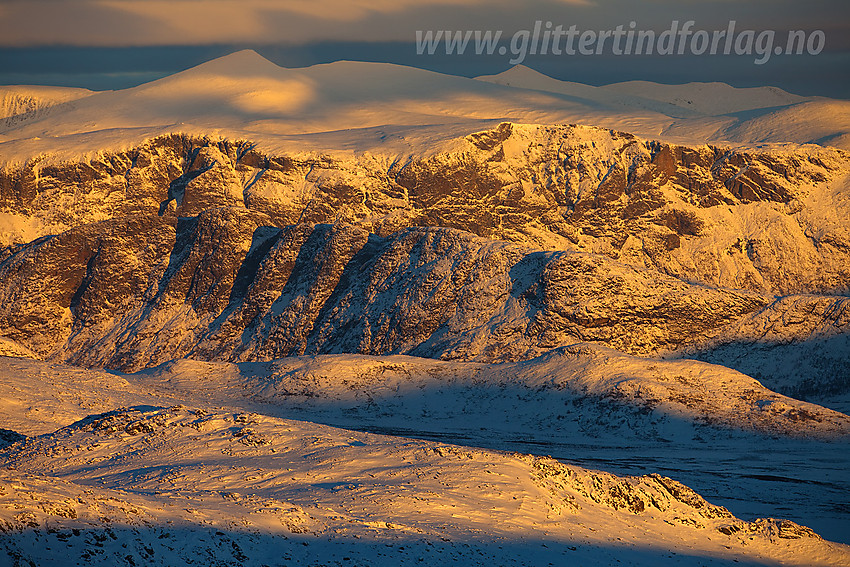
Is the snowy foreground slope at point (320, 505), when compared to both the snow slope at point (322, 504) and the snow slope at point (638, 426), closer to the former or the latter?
the snow slope at point (322, 504)

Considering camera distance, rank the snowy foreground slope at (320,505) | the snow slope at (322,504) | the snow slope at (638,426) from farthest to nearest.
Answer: the snow slope at (638,426) → the snow slope at (322,504) → the snowy foreground slope at (320,505)

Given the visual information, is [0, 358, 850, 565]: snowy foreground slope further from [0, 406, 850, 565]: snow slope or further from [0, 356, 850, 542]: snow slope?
[0, 356, 850, 542]: snow slope

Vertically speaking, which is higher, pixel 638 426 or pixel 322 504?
pixel 322 504

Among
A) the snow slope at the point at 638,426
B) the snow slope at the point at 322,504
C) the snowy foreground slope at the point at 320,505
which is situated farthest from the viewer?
the snow slope at the point at 638,426

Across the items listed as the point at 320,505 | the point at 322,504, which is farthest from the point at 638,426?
the point at 320,505

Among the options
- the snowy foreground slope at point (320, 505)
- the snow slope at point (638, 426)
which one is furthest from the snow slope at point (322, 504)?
the snow slope at point (638, 426)

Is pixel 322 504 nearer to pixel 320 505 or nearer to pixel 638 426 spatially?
pixel 320 505

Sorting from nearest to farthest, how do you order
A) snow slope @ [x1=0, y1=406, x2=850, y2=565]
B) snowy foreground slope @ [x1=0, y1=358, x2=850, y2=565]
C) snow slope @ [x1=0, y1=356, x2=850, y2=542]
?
snowy foreground slope @ [x1=0, y1=358, x2=850, y2=565] → snow slope @ [x1=0, y1=406, x2=850, y2=565] → snow slope @ [x1=0, y1=356, x2=850, y2=542]

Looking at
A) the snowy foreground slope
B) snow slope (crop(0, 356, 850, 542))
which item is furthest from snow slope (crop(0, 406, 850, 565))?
snow slope (crop(0, 356, 850, 542))

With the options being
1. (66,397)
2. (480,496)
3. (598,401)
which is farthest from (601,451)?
(480,496)
